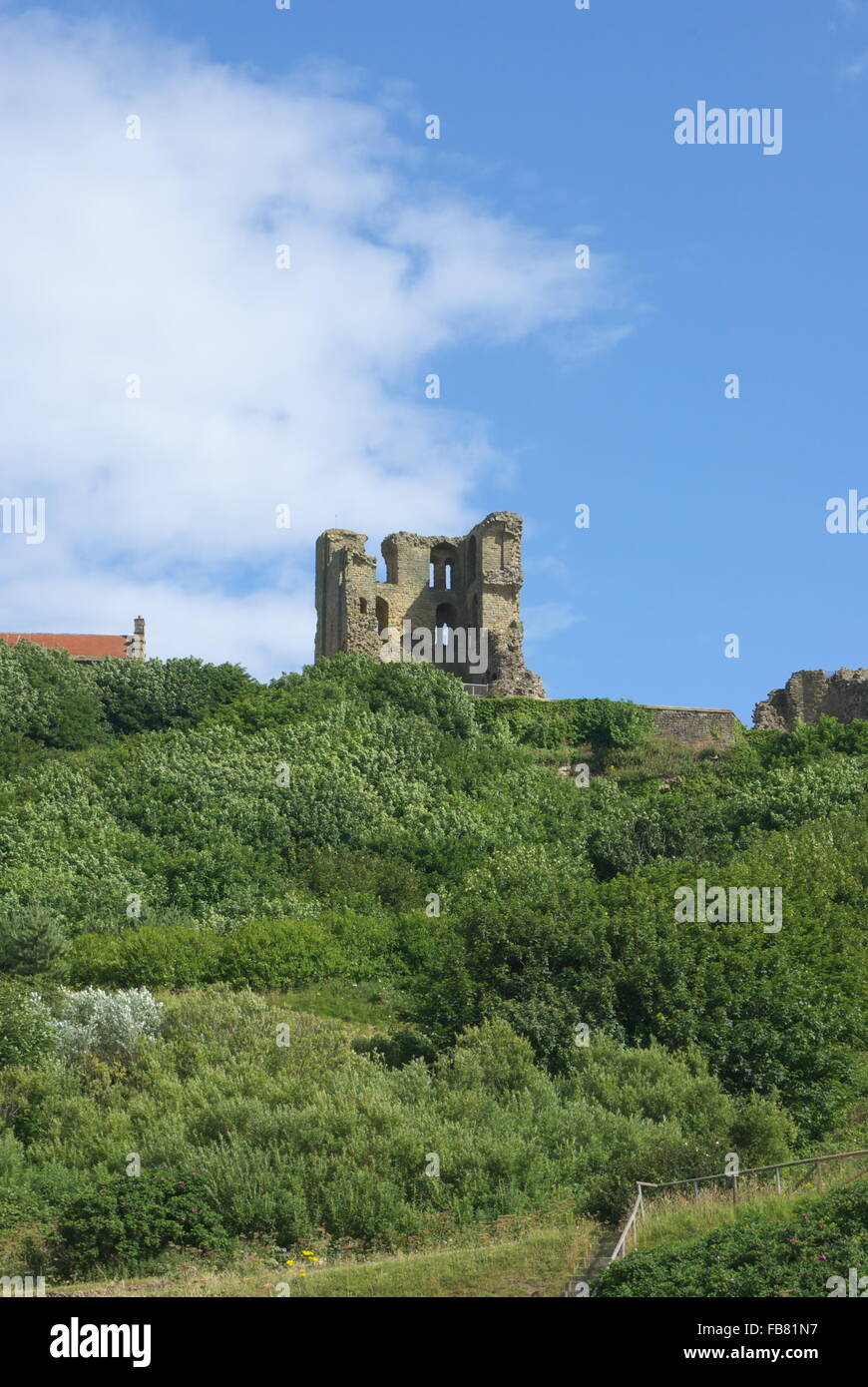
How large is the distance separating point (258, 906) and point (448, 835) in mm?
7241

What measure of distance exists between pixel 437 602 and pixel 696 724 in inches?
558

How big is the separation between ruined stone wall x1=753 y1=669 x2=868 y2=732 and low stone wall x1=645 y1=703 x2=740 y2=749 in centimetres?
290

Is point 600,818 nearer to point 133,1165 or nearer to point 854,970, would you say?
point 854,970

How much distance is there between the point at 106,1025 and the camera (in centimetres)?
2788

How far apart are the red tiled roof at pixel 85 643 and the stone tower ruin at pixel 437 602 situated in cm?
1002

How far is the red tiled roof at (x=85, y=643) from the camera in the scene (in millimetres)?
69375

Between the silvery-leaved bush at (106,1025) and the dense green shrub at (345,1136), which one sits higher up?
the silvery-leaved bush at (106,1025)

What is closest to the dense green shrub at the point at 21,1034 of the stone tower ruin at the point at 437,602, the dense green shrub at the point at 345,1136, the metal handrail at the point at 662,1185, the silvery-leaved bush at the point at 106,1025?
the silvery-leaved bush at the point at 106,1025

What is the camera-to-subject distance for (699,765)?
52.8 m

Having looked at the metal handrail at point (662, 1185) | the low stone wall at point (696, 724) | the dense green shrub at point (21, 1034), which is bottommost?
the metal handrail at point (662, 1185)

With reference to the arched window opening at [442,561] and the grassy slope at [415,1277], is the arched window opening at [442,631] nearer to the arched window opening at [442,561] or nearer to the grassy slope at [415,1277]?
the arched window opening at [442,561]

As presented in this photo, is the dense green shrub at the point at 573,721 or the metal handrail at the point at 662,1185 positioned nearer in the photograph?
the metal handrail at the point at 662,1185

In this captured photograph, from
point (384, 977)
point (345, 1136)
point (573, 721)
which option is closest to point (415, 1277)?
point (345, 1136)
